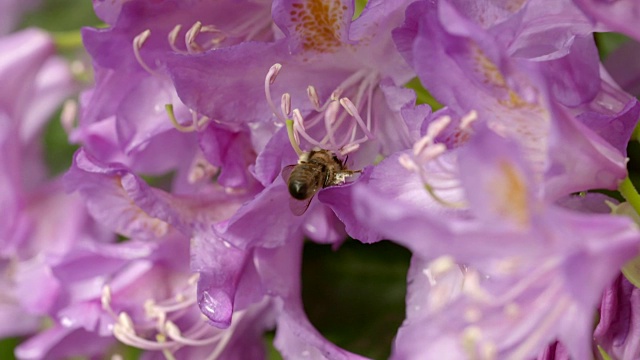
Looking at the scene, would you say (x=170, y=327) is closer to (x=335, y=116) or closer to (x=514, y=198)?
(x=335, y=116)

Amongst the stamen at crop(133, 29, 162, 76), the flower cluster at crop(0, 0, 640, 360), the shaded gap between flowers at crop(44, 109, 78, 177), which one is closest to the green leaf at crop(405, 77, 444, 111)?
the flower cluster at crop(0, 0, 640, 360)

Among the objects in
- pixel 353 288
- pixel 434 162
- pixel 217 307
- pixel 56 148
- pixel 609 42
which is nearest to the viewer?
pixel 434 162

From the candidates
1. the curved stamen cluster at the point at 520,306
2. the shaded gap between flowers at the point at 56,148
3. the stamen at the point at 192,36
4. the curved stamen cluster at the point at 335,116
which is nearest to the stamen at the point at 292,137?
the curved stamen cluster at the point at 335,116

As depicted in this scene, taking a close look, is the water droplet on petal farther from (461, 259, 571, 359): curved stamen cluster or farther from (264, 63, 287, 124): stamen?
(461, 259, 571, 359): curved stamen cluster

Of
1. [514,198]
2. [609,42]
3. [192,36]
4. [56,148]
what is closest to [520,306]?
[514,198]

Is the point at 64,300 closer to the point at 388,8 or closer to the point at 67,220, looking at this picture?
the point at 67,220

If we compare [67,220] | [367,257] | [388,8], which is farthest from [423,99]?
[67,220]
